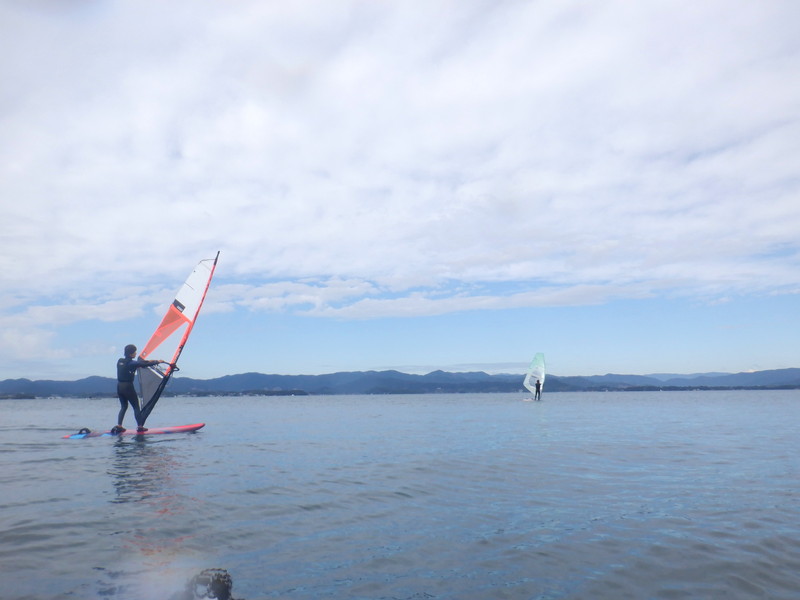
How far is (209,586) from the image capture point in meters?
6.34

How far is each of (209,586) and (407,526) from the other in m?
3.78

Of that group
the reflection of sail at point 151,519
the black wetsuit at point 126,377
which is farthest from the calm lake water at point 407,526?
the black wetsuit at point 126,377

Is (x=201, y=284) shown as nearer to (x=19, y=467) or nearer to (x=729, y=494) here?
(x=19, y=467)

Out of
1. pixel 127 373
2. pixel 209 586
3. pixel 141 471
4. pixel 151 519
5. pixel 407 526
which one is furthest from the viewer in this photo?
pixel 127 373

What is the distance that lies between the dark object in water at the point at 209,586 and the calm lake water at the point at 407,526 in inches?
5.1

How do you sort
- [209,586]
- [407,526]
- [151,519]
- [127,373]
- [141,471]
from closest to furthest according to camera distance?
[209,586]
[407,526]
[151,519]
[141,471]
[127,373]

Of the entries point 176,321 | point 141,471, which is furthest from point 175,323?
point 141,471

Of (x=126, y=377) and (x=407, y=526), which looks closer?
(x=407, y=526)

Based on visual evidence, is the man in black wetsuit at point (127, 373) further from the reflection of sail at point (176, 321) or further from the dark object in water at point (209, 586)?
the dark object in water at point (209, 586)

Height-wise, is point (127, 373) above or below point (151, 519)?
above

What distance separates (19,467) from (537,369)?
77.6 meters

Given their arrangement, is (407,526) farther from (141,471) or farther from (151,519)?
(141,471)

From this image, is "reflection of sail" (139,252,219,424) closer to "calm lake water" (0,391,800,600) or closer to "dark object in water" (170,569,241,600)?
"calm lake water" (0,391,800,600)

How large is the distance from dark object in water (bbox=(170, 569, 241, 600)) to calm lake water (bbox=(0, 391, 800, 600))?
13cm
